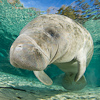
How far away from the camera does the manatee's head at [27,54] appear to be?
112 cm

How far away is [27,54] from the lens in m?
1.12

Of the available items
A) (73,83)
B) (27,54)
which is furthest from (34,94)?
(73,83)

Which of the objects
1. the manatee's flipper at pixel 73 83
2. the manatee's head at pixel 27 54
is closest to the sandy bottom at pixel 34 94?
the manatee's flipper at pixel 73 83

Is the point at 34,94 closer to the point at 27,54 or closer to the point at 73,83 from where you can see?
the point at 27,54

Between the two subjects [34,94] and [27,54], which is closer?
[27,54]

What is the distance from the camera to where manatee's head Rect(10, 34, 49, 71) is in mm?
1124

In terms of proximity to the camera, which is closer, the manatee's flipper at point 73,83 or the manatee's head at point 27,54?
the manatee's head at point 27,54

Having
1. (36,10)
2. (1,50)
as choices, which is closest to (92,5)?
(36,10)

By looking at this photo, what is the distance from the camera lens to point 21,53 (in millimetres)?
1116

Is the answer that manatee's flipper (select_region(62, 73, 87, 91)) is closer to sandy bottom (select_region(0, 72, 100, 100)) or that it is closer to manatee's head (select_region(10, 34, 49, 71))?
sandy bottom (select_region(0, 72, 100, 100))

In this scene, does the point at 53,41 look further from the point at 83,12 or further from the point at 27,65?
the point at 83,12

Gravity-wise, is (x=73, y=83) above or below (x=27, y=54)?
below

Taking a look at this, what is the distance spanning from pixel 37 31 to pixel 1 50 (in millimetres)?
15911

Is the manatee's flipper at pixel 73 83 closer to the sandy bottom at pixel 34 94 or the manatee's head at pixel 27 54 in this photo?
the sandy bottom at pixel 34 94
